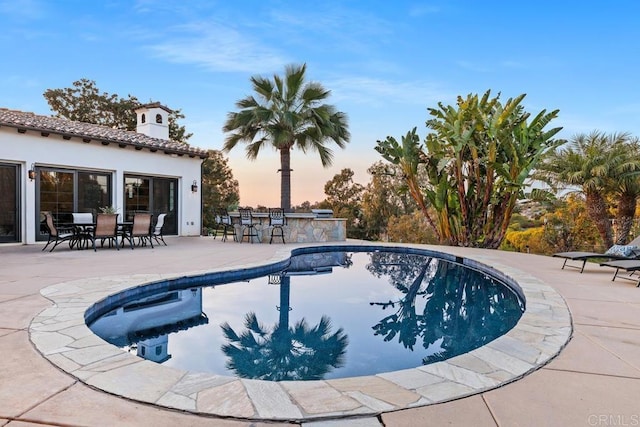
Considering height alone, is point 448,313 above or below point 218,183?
below

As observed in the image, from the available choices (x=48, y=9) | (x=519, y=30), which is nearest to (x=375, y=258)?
(x=519, y=30)

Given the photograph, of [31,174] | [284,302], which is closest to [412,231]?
[284,302]

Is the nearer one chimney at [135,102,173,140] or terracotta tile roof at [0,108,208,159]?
terracotta tile roof at [0,108,208,159]

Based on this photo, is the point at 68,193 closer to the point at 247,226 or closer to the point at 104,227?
the point at 104,227

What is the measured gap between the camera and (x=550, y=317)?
4.04 meters

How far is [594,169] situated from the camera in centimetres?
1234

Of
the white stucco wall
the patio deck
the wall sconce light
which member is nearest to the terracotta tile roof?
the white stucco wall

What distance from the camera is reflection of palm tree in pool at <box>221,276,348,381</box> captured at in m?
3.40

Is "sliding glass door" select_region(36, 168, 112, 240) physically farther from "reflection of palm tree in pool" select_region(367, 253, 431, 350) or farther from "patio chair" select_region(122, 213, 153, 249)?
"reflection of palm tree in pool" select_region(367, 253, 431, 350)

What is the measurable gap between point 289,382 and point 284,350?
1.47m

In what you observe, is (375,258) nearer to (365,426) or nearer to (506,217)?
(506,217)

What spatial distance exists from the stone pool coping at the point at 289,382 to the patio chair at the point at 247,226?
9147 mm

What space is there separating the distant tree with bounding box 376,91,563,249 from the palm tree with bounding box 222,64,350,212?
238cm

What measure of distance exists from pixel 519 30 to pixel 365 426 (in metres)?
12.7
